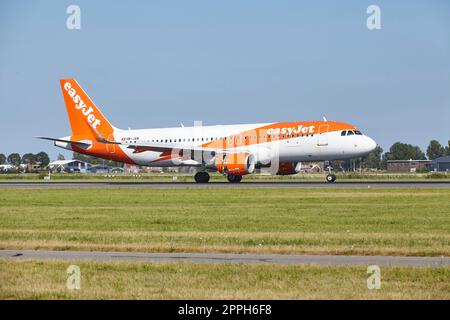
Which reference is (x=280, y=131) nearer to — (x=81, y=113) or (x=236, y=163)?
(x=236, y=163)

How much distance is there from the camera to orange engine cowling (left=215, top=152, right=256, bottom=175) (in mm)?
59406

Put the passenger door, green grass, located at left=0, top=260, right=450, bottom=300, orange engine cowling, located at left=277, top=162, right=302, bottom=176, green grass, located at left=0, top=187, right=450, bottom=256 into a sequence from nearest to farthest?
green grass, located at left=0, top=260, right=450, bottom=300 → green grass, located at left=0, top=187, right=450, bottom=256 → the passenger door → orange engine cowling, located at left=277, top=162, right=302, bottom=176

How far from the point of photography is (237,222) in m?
28.8

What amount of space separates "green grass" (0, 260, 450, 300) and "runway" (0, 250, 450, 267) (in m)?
0.98

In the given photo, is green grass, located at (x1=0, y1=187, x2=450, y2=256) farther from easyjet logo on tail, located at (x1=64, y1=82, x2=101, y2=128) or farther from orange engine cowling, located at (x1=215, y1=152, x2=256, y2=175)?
easyjet logo on tail, located at (x1=64, y1=82, x2=101, y2=128)

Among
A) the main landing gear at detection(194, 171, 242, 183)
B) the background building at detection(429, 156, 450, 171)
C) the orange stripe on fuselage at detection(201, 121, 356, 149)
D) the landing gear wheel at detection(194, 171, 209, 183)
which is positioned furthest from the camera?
the background building at detection(429, 156, 450, 171)

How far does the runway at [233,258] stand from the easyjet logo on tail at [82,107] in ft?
168

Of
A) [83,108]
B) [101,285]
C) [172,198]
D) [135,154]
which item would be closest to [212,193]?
[172,198]

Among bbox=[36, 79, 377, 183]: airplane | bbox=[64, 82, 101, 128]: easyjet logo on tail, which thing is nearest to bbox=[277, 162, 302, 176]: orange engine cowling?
bbox=[36, 79, 377, 183]: airplane

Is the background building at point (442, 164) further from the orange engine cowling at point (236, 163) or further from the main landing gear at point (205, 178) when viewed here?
the orange engine cowling at point (236, 163)

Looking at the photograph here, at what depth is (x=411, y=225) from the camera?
27062 millimetres

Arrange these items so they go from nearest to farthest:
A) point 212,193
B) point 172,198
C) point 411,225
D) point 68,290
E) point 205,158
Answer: point 68,290 → point 411,225 → point 172,198 → point 212,193 → point 205,158
